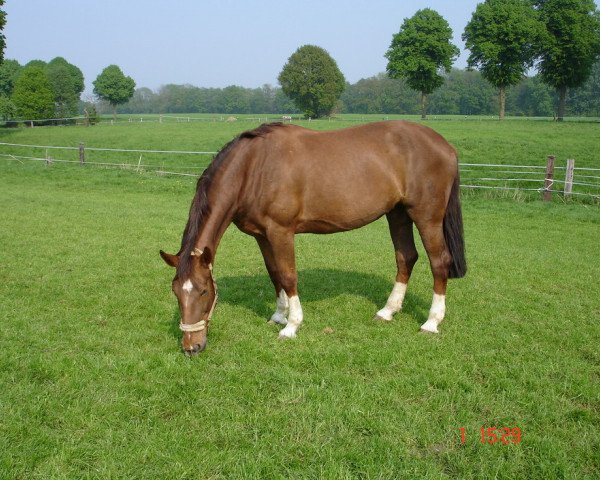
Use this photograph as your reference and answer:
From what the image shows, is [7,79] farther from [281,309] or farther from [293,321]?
[293,321]

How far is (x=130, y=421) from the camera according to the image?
3230 mm

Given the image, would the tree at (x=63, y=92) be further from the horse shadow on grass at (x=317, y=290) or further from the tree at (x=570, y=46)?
the horse shadow on grass at (x=317, y=290)

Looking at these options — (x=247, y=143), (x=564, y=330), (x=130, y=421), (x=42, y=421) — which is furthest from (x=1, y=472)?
(x=564, y=330)

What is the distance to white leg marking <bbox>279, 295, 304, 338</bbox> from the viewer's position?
4.73 metres

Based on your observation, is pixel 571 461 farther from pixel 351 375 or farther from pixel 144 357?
pixel 144 357

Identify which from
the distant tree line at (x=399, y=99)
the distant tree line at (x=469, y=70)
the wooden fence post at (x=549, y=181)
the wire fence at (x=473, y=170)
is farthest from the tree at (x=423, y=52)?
the wooden fence post at (x=549, y=181)

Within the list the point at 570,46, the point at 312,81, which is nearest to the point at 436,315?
the point at 570,46

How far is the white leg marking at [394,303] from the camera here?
5.32m

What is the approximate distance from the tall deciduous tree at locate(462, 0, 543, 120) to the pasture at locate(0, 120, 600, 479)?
48.3 meters

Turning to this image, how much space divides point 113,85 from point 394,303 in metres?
81.3

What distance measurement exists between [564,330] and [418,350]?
1.66m

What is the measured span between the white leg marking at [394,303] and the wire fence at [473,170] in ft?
34.6

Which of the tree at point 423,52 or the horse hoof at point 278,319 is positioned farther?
the tree at point 423,52

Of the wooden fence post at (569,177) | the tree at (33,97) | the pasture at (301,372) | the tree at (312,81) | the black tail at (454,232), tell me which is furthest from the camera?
the tree at (312,81)
